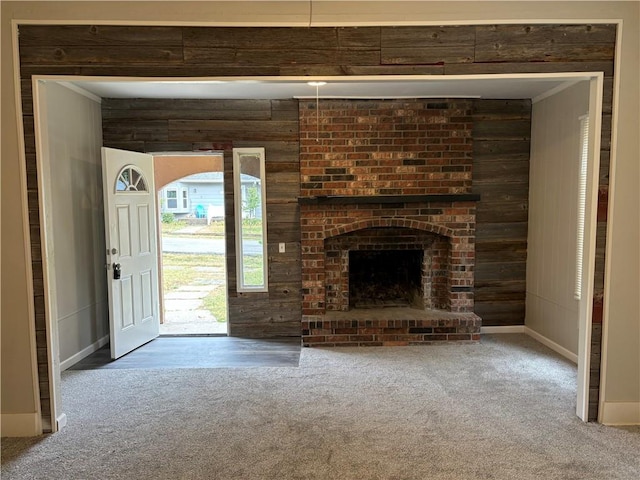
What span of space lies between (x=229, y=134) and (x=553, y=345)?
397 cm

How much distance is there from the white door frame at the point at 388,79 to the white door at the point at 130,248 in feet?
4.40

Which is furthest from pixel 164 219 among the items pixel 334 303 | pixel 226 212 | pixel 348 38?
pixel 348 38

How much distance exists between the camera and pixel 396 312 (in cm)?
455

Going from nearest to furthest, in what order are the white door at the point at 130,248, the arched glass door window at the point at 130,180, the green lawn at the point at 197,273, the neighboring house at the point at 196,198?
the white door at the point at 130,248
the arched glass door window at the point at 130,180
the green lawn at the point at 197,273
the neighboring house at the point at 196,198

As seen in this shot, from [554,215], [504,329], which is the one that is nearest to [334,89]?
[554,215]

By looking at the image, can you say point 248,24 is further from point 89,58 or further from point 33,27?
point 33,27

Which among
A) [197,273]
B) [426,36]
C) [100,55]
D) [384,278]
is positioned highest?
[426,36]

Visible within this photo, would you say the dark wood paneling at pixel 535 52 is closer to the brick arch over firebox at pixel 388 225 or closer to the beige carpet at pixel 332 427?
the brick arch over firebox at pixel 388 225

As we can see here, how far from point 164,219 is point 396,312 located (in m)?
6.08

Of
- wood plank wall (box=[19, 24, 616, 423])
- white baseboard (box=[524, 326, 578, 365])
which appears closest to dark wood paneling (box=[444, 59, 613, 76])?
wood plank wall (box=[19, 24, 616, 423])

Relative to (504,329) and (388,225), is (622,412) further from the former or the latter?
(388,225)

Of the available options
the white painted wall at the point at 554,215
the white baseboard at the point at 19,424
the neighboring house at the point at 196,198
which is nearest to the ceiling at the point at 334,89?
the white painted wall at the point at 554,215

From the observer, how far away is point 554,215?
4148mm

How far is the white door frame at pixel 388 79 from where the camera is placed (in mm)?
2537
